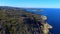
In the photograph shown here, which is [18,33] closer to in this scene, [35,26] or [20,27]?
[20,27]

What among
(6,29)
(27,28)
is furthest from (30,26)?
(6,29)

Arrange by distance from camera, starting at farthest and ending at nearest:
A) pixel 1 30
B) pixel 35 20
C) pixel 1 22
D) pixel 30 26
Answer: pixel 35 20, pixel 30 26, pixel 1 22, pixel 1 30

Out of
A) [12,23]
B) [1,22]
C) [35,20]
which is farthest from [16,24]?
[35,20]

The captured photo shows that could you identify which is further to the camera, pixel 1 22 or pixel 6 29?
pixel 1 22

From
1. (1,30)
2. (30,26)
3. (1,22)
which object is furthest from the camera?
(30,26)

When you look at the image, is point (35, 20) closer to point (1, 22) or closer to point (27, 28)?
point (27, 28)

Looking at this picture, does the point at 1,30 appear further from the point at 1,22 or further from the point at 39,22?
the point at 39,22

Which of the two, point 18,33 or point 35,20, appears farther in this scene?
point 35,20

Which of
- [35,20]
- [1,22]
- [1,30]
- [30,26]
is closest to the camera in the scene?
[1,30]

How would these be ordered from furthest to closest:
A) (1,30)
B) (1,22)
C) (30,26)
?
(30,26), (1,22), (1,30)
